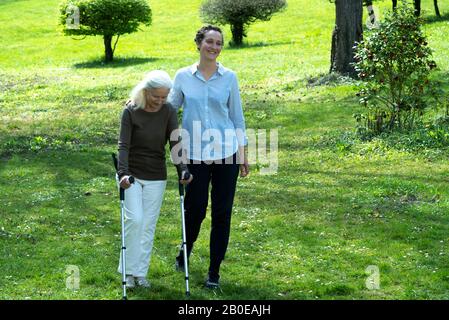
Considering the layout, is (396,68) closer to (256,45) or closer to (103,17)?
(103,17)

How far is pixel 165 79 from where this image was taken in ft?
23.8

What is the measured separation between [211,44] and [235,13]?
2804 cm

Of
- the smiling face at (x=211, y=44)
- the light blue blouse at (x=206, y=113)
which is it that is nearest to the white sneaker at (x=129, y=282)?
the light blue blouse at (x=206, y=113)

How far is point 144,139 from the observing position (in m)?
7.52

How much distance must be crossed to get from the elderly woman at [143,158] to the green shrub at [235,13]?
91.1 feet

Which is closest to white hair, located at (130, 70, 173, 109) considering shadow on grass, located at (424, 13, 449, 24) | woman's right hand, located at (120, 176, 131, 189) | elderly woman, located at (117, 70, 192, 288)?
elderly woman, located at (117, 70, 192, 288)

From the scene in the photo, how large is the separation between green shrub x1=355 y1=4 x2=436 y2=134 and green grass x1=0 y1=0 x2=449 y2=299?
2.83ft

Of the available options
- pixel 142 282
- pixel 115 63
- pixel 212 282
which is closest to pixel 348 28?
pixel 115 63

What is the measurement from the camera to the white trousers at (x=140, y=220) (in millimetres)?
7551

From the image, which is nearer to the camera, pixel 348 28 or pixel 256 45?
pixel 348 28

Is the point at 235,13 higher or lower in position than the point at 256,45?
higher

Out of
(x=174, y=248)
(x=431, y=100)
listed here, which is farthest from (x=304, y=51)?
(x=174, y=248)

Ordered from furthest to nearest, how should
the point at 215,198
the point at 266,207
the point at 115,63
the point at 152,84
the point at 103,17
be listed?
1. the point at 103,17
2. the point at 115,63
3. the point at 266,207
4. the point at 215,198
5. the point at 152,84

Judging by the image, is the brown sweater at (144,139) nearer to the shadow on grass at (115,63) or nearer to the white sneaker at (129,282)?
the white sneaker at (129,282)
